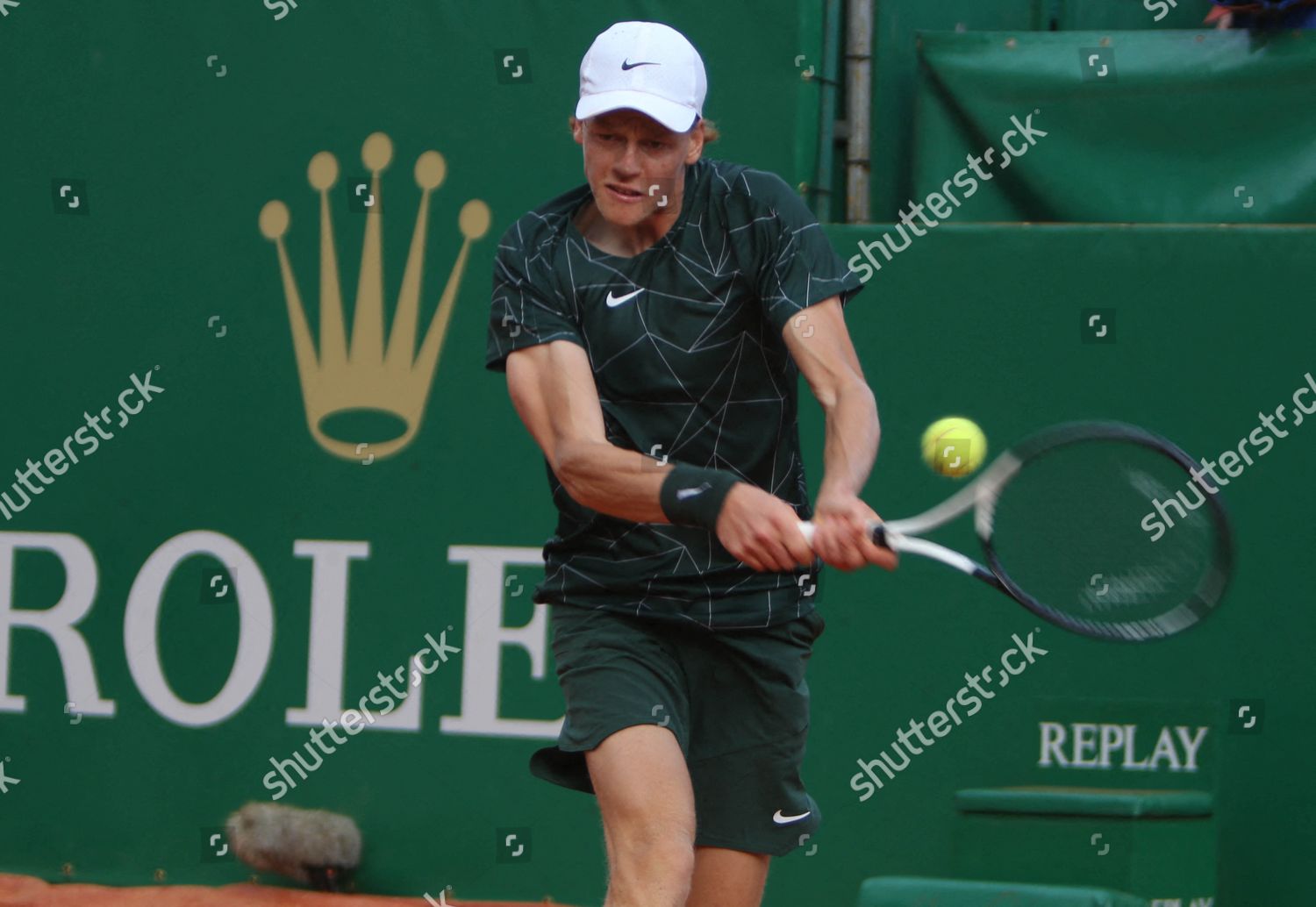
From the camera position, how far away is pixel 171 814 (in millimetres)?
5160

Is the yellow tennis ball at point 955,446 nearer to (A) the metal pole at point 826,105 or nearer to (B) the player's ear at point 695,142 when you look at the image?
(A) the metal pole at point 826,105

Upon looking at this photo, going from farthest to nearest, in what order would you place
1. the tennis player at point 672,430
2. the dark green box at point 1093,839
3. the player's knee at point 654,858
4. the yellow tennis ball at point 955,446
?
the yellow tennis ball at point 955,446 → the dark green box at point 1093,839 → the tennis player at point 672,430 → the player's knee at point 654,858

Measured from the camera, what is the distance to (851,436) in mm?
2973

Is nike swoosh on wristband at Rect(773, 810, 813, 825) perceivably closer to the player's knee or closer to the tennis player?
the tennis player

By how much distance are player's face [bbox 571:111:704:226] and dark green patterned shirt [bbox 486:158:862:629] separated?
0.09 metres

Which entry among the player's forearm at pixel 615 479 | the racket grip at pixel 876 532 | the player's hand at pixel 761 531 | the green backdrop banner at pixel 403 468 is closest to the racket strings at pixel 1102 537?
the racket grip at pixel 876 532

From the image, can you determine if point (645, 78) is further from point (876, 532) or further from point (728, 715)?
point (728, 715)

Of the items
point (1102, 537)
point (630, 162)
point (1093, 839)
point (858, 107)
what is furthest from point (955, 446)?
point (630, 162)

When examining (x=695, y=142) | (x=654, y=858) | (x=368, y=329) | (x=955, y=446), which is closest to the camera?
(x=654, y=858)

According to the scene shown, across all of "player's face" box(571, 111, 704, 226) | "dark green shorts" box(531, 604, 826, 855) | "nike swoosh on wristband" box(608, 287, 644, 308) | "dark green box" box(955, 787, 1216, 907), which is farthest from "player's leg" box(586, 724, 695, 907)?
"dark green box" box(955, 787, 1216, 907)

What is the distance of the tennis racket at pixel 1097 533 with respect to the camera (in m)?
3.00

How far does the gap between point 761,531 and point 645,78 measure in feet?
2.59

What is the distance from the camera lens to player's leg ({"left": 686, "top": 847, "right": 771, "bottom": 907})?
3.18 m

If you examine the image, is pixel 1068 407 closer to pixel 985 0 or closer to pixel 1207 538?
pixel 985 0
